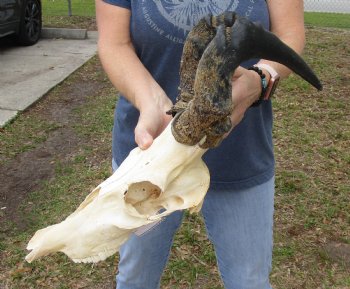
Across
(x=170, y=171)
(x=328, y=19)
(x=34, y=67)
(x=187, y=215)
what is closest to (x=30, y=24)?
(x=34, y=67)

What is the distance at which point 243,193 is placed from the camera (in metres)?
1.82

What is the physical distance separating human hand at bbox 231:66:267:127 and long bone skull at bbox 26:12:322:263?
10cm

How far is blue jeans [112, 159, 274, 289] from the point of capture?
72.3 inches

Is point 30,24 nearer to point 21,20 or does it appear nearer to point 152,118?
point 21,20

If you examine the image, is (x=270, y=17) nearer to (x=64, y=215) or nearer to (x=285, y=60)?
(x=285, y=60)

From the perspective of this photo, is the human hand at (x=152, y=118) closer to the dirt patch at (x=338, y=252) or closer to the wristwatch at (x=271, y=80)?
the wristwatch at (x=271, y=80)

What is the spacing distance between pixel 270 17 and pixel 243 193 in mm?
588

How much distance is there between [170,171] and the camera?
139 centimetres

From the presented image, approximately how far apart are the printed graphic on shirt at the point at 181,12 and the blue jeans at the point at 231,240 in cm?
57

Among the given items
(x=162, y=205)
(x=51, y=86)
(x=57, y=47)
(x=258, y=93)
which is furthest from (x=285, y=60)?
(x=57, y=47)

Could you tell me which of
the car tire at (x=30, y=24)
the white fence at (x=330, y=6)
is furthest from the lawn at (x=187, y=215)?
the white fence at (x=330, y=6)

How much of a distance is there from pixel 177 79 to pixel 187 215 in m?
2.02

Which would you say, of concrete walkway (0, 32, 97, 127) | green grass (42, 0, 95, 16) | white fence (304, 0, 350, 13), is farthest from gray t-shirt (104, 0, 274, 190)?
white fence (304, 0, 350, 13)

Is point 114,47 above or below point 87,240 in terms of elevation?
above
